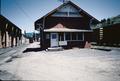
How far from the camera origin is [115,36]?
28.6 m

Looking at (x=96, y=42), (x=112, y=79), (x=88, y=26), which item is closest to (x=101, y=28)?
(x=96, y=42)

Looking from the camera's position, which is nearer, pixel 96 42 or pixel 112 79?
pixel 112 79

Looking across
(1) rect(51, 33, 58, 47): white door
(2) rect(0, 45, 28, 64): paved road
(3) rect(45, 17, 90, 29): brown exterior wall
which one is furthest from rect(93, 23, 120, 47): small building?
(2) rect(0, 45, 28, 64): paved road

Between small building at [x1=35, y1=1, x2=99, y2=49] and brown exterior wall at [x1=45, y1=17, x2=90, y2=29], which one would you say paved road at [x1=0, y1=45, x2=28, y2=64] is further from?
brown exterior wall at [x1=45, y1=17, x2=90, y2=29]

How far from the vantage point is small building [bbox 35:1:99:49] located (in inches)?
914

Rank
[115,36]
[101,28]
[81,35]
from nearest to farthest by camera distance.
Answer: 1. [81,35]
2. [115,36]
3. [101,28]

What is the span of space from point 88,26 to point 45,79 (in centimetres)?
1888

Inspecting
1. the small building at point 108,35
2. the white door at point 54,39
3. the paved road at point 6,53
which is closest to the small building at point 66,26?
the white door at point 54,39

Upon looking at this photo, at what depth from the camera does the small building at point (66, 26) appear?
23203 mm

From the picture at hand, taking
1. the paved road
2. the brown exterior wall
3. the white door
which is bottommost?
the paved road

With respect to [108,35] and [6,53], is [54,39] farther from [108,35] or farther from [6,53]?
[108,35]

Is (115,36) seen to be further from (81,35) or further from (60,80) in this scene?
(60,80)

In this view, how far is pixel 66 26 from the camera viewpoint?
79.4 ft

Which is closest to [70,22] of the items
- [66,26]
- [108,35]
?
[66,26]
